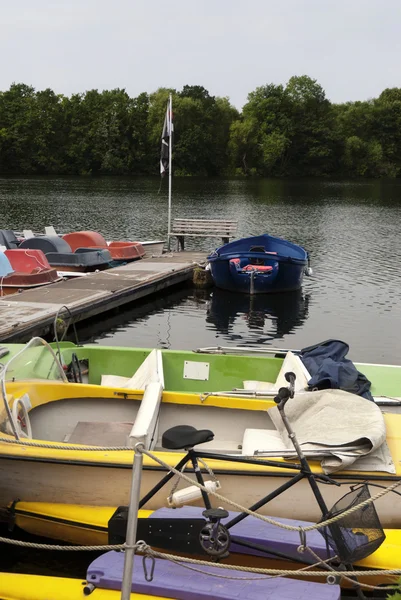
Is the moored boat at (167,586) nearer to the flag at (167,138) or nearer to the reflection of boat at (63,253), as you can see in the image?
the reflection of boat at (63,253)

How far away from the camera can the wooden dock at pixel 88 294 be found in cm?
1480

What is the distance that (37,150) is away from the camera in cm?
10862

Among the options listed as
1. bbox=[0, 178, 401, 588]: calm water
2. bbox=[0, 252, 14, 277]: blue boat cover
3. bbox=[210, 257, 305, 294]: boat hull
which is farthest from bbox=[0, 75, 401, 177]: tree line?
bbox=[0, 252, 14, 277]: blue boat cover

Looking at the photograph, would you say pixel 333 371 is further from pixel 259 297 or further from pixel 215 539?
pixel 259 297

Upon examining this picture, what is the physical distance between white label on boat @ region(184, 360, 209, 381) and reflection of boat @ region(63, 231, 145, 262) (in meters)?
15.3

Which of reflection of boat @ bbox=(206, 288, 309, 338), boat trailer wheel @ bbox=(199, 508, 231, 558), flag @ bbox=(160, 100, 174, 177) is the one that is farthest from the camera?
flag @ bbox=(160, 100, 174, 177)

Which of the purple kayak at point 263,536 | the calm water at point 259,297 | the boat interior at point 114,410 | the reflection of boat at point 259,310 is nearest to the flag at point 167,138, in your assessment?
the calm water at point 259,297

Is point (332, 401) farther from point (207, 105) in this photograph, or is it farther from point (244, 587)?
point (207, 105)

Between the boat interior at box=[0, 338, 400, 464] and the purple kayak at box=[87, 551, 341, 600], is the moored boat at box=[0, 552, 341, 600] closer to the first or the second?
the purple kayak at box=[87, 551, 341, 600]

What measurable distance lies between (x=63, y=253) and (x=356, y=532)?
61.5 feet

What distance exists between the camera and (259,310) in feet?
72.1

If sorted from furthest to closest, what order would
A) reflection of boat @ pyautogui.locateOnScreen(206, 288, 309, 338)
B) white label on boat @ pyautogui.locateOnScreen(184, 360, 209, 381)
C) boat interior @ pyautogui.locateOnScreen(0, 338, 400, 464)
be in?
1. reflection of boat @ pyautogui.locateOnScreen(206, 288, 309, 338)
2. white label on boat @ pyautogui.locateOnScreen(184, 360, 209, 381)
3. boat interior @ pyautogui.locateOnScreen(0, 338, 400, 464)

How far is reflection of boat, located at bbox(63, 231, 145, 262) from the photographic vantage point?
2509 cm

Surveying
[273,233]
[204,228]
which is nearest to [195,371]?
[204,228]
